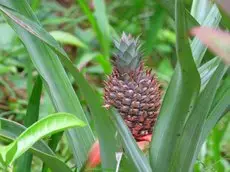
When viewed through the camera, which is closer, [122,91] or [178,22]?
[178,22]

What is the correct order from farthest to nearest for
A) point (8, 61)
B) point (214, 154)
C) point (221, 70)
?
point (8, 61) < point (214, 154) < point (221, 70)

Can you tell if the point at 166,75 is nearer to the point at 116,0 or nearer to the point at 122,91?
the point at 116,0

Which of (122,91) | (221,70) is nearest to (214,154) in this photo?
(122,91)

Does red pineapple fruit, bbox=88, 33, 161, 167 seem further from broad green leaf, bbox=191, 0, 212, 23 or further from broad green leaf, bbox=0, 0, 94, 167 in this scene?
broad green leaf, bbox=191, 0, 212, 23

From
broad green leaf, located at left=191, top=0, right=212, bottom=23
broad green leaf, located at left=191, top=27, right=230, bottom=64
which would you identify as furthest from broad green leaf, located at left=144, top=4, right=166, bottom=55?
broad green leaf, located at left=191, top=27, right=230, bottom=64

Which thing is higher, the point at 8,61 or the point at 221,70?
the point at 221,70

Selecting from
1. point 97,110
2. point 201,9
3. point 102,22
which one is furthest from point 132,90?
point 102,22

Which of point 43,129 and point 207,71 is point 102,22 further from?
point 43,129
